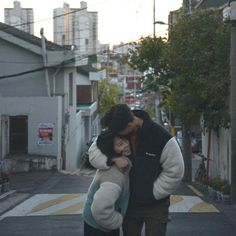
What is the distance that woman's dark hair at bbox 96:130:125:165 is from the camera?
4.61m

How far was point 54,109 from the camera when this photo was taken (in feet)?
93.0

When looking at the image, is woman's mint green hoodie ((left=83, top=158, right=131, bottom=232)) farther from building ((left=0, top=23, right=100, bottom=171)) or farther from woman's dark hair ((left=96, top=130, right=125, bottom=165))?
building ((left=0, top=23, right=100, bottom=171))

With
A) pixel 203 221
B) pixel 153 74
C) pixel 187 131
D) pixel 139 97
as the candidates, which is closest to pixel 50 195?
pixel 203 221

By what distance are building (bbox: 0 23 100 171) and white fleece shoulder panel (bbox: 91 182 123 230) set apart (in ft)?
74.3

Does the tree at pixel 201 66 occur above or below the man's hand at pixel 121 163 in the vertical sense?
above

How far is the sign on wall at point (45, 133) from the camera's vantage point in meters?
28.4

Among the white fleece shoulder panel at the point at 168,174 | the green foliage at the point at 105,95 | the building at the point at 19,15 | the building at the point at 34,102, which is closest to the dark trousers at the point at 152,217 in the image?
the white fleece shoulder panel at the point at 168,174

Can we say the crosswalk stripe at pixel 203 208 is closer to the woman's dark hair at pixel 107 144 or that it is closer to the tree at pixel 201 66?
the tree at pixel 201 66

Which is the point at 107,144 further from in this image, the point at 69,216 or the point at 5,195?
the point at 5,195

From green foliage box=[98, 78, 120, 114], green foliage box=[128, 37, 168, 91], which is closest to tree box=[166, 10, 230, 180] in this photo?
green foliage box=[128, 37, 168, 91]

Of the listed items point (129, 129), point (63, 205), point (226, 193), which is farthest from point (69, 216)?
point (129, 129)

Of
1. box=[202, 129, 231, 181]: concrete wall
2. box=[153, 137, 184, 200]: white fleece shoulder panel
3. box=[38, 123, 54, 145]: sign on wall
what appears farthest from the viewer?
box=[38, 123, 54, 145]: sign on wall

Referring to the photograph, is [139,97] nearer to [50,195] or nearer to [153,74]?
[153,74]

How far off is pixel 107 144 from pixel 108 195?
14.8 inches
